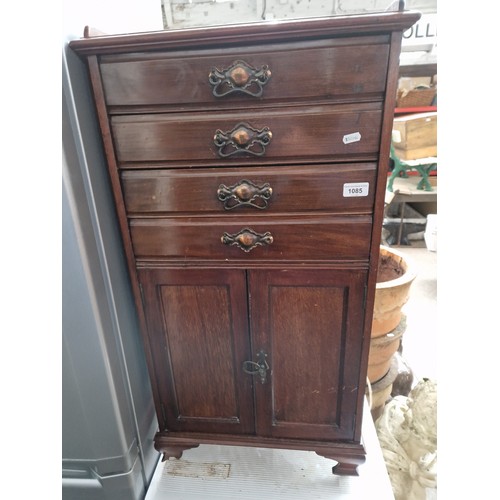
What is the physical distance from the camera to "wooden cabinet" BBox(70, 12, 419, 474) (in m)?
0.58

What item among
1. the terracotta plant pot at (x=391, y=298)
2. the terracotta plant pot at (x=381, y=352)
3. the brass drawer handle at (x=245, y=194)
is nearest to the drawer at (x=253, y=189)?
the brass drawer handle at (x=245, y=194)

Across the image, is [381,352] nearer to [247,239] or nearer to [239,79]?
[247,239]

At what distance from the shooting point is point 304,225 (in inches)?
26.6

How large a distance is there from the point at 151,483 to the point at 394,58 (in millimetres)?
1114

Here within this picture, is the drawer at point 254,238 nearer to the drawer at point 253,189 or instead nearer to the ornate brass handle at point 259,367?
the drawer at point 253,189

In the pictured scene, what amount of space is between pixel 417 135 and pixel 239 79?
2.45m

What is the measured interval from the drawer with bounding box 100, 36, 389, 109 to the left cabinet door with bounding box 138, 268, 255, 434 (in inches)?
13.5

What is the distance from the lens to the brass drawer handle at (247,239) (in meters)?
0.69

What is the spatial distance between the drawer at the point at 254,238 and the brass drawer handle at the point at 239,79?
232mm

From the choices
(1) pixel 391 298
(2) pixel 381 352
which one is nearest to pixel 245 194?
(1) pixel 391 298

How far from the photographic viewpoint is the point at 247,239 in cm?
69

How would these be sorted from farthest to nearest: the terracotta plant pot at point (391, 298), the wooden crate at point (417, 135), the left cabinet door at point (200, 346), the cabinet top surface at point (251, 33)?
the wooden crate at point (417, 135) → the terracotta plant pot at point (391, 298) → the left cabinet door at point (200, 346) → the cabinet top surface at point (251, 33)

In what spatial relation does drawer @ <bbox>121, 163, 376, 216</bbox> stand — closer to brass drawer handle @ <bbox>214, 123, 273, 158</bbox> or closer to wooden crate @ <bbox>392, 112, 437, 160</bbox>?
brass drawer handle @ <bbox>214, 123, 273, 158</bbox>

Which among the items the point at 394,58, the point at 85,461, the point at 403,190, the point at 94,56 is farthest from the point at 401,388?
the point at 403,190
